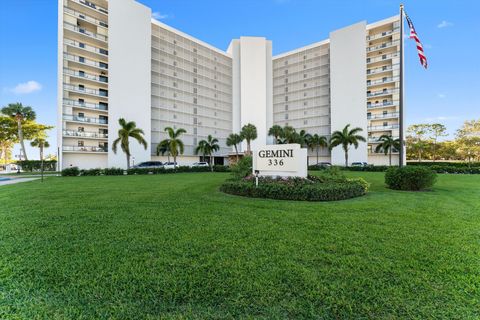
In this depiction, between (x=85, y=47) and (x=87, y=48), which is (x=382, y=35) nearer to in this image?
(x=87, y=48)

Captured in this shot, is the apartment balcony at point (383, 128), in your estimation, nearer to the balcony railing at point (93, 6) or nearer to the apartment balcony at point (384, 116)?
the apartment balcony at point (384, 116)

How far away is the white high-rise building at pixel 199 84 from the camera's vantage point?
37.5 metres

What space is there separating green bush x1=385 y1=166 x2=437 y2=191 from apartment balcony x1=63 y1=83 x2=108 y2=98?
→ 41.8 metres

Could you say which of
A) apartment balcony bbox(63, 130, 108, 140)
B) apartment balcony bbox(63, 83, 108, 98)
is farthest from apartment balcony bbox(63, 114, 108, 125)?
apartment balcony bbox(63, 83, 108, 98)

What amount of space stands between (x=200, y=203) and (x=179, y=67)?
4714cm

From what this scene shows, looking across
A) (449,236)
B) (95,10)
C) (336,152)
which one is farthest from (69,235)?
(336,152)

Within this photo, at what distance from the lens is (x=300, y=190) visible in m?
9.34

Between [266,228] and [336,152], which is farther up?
[336,152]

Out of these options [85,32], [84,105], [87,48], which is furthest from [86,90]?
[85,32]

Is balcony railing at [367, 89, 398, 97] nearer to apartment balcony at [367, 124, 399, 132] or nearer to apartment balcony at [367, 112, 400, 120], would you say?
apartment balcony at [367, 112, 400, 120]

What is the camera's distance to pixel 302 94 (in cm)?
5591

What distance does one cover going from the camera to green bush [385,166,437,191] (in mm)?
12029

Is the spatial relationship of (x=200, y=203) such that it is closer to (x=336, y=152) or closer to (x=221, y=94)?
(x=336, y=152)

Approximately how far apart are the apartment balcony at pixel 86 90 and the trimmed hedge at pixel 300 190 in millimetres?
36811
